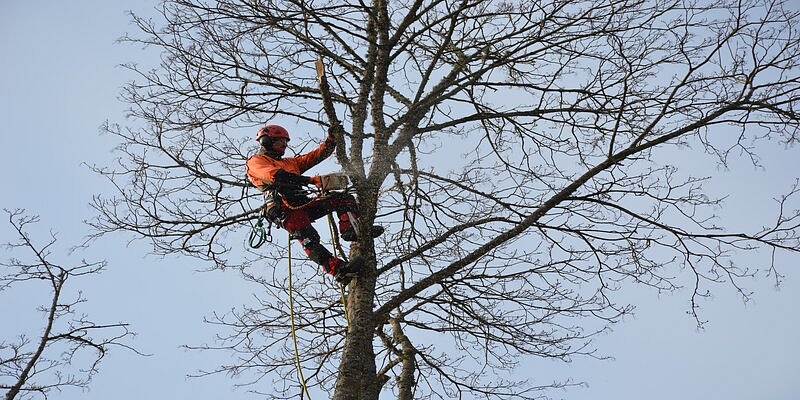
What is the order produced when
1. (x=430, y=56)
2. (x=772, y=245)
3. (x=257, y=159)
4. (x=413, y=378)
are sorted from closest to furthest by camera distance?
1. (x=772, y=245)
2. (x=257, y=159)
3. (x=430, y=56)
4. (x=413, y=378)

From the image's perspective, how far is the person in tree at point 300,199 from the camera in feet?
17.9

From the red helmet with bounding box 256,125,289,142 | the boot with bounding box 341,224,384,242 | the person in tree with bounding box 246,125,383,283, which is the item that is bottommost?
the boot with bounding box 341,224,384,242

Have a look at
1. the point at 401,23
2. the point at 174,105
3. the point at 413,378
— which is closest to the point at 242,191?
the point at 174,105

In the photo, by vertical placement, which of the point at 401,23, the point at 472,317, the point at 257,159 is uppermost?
the point at 401,23

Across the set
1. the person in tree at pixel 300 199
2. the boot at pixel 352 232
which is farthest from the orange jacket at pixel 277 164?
the boot at pixel 352 232

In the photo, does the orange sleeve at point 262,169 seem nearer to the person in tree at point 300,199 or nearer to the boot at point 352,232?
the person in tree at point 300,199

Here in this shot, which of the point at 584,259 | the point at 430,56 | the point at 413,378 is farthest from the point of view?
the point at 413,378

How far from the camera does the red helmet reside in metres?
5.85

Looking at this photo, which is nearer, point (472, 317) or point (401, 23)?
point (401, 23)

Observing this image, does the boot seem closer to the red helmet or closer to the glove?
the glove

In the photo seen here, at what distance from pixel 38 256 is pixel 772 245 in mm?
6032

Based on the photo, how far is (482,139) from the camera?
709 centimetres

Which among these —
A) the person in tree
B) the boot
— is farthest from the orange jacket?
the boot

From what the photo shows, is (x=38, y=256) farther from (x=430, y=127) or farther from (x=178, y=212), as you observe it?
(x=430, y=127)
